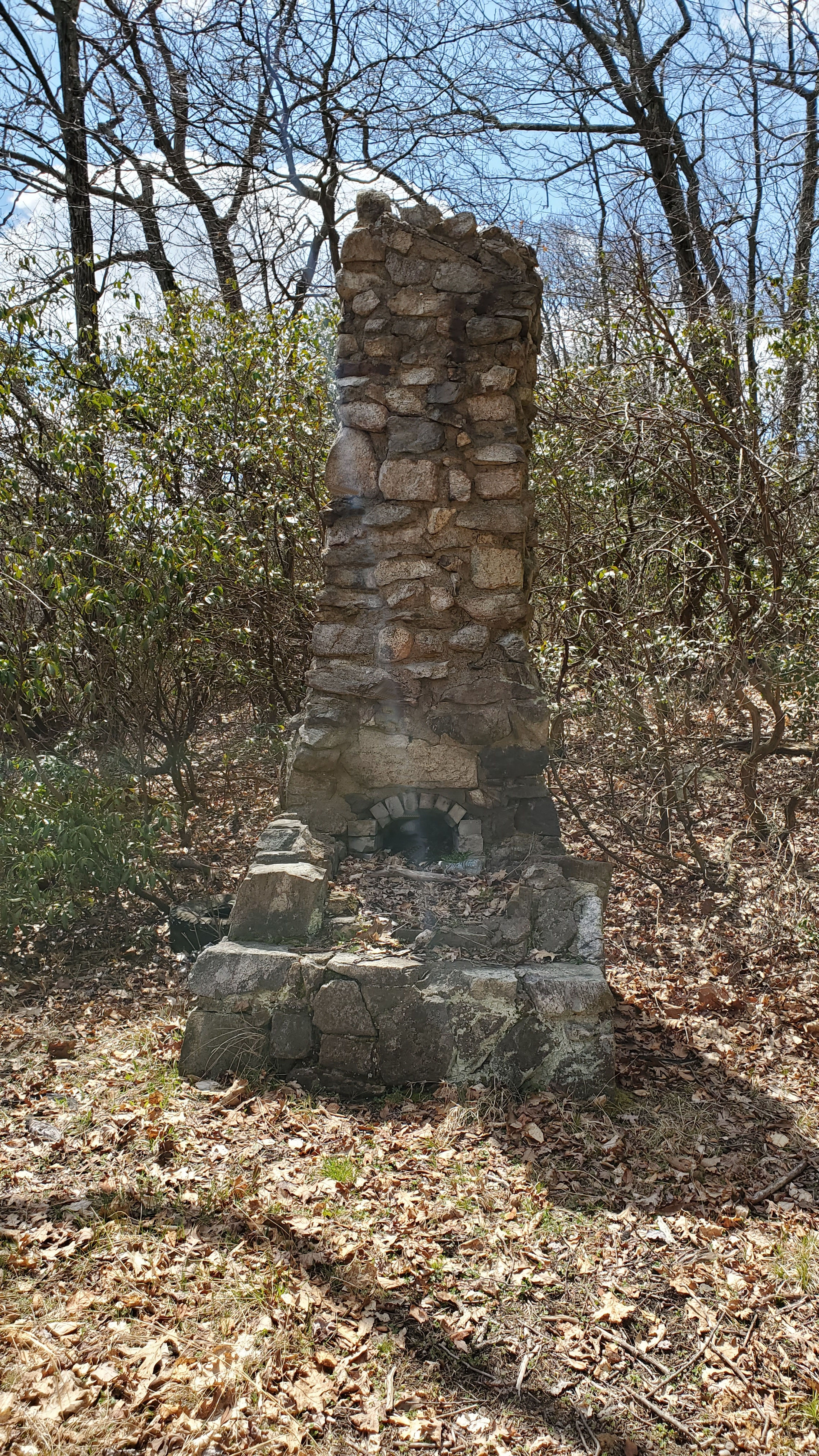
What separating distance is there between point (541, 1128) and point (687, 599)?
149 inches

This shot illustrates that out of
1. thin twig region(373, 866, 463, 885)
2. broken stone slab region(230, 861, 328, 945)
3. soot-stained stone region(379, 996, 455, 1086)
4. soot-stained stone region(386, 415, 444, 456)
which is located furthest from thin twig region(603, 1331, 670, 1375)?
soot-stained stone region(386, 415, 444, 456)

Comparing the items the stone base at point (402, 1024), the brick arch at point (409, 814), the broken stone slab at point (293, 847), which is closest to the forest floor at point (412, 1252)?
the stone base at point (402, 1024)

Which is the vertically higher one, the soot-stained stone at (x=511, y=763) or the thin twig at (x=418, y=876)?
the soot-stained stone at (x=511, y=763)

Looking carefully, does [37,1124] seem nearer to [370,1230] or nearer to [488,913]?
[370,1230]

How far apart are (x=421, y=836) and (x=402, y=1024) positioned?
1.39 metres

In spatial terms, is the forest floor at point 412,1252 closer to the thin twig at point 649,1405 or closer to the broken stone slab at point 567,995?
the thin twig at point 649,1405

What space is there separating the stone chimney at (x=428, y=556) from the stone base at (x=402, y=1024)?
3.66ft

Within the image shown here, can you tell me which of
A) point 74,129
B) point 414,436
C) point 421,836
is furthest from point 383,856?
point 74,129

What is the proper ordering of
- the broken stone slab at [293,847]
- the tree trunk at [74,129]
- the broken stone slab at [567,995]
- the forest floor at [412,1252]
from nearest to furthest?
the forest floor at [412,1252]
the broken stone slab at [567,995]
the broken stone slab at [293,847]
the tree trunk at [74,129]

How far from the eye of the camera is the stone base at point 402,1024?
3.35 metres

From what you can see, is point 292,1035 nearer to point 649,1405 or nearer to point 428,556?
point 649,1405

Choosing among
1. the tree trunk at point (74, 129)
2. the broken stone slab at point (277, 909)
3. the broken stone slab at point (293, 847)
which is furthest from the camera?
the tree trunk at point (74, 129)

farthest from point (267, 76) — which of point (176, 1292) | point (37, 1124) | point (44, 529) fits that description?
point (176, 1292)

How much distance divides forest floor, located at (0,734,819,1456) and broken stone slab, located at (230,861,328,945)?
0.29 m
